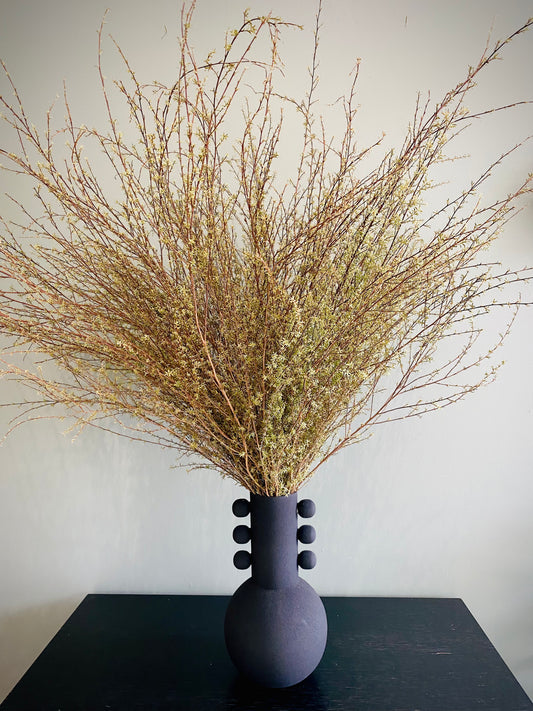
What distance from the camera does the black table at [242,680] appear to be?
1.04 meters

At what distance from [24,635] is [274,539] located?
0.90m

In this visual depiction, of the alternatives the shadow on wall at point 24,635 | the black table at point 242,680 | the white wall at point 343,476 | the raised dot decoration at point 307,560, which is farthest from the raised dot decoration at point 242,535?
the shadow on wall at point 24,635

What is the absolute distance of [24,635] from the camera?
151 centimetres

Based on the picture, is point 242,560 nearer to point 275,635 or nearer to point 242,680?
point 275,635

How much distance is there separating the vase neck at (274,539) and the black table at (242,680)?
0.74 ft

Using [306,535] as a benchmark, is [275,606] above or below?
below

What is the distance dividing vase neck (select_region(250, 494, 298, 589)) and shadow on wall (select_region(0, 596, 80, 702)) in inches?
29.0

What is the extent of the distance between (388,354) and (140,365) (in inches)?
18.7

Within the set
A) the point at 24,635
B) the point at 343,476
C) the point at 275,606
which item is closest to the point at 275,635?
the point at 275,606

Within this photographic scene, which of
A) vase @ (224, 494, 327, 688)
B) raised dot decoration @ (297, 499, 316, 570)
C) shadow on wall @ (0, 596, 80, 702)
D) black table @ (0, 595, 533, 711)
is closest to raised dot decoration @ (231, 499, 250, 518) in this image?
vase @ (224, 494, 327, 688)

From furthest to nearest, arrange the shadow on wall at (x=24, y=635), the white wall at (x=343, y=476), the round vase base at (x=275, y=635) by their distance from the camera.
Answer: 1. the shadow on wall at (x=24, y=635)
2. the white wall at (x=343, y=476)
3. the round vase base at (x=275, y=635)

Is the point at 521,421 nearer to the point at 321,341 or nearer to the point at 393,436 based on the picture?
the point at 393,436

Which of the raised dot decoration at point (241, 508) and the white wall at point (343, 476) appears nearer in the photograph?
the raised dot decoration at point (241, 508)

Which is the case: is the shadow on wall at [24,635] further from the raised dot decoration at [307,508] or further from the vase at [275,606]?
the raised dot decoration at [307,508]
